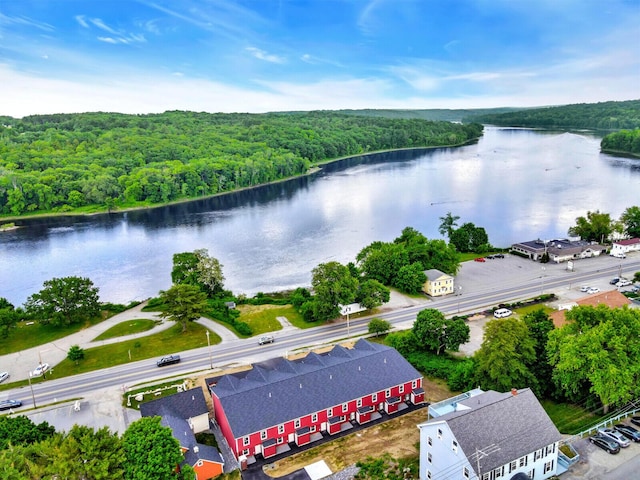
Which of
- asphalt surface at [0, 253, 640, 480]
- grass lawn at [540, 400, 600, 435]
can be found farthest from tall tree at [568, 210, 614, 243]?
grass lawn at [540, 400, 600, 435]

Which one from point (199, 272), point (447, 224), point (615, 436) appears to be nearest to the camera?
point (615, 436)

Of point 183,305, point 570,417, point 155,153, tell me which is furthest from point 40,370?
point 155,153

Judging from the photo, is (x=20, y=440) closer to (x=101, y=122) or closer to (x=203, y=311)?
(x=203, y=311)

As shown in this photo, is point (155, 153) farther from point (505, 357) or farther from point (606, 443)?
point (606, 443)

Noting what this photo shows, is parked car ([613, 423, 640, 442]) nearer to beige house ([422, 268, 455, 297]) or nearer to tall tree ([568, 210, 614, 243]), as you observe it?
beige house ([422, 268, 455, 297])

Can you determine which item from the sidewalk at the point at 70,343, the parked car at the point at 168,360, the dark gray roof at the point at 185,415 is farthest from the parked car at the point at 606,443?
the parked car at the point at 168,360
